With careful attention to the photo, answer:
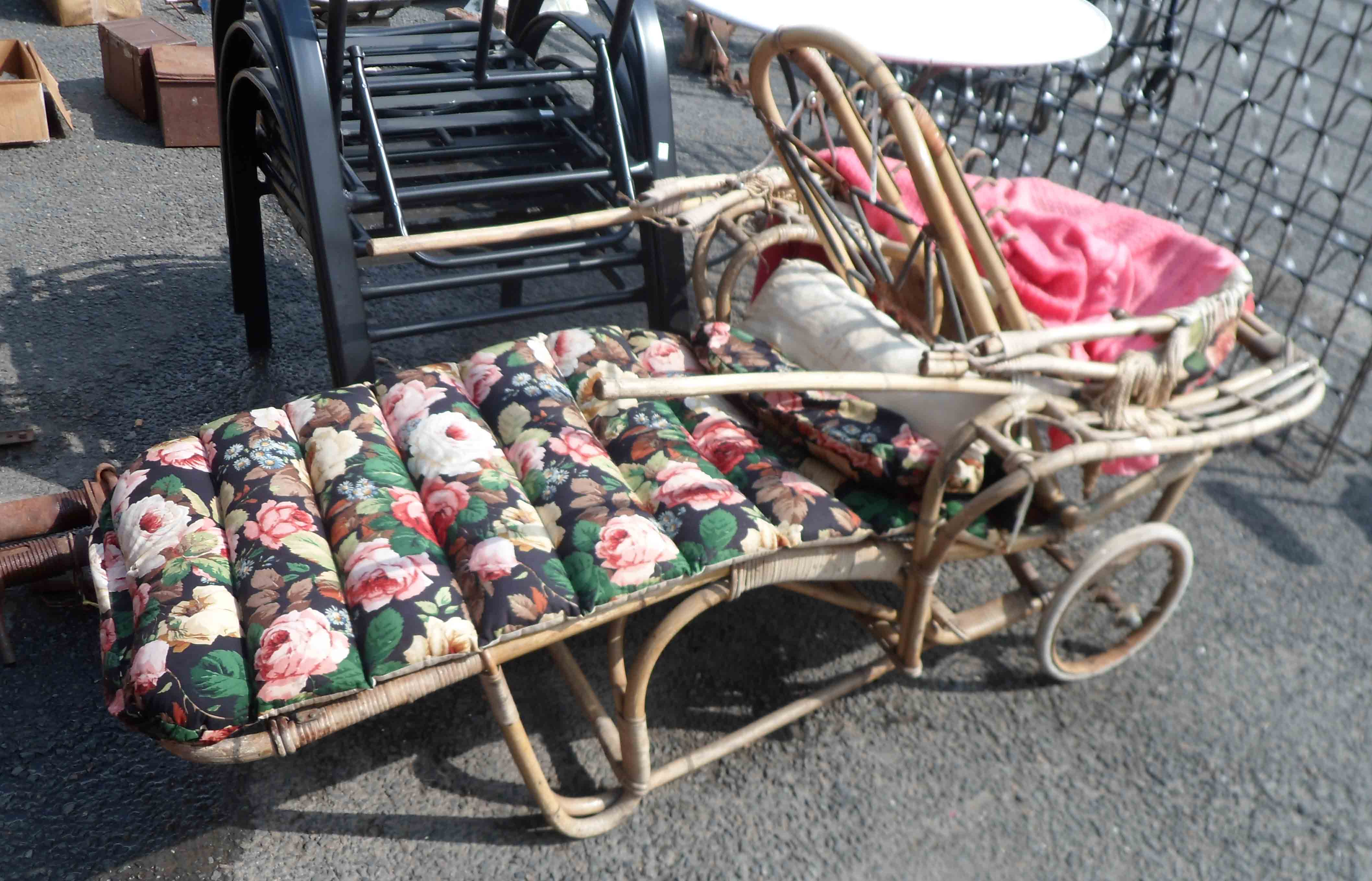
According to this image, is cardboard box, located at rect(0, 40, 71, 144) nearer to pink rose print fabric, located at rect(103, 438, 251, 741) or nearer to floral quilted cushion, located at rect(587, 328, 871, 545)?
pink rose print fabric, located at rect(103, 438, 251, 741)

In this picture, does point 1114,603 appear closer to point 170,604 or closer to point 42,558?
point 170,604

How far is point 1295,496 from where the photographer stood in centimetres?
290

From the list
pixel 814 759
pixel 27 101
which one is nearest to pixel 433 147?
pixel 814 759

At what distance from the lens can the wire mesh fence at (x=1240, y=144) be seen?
3092 mm

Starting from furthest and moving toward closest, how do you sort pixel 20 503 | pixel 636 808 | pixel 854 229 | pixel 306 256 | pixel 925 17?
1. pixel 306 256
2. pixel 925 17
3. pixel 854 229
4. pixel 20 503
5. pixel 636 808

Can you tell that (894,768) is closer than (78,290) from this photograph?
Yes

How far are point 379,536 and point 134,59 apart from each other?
354cm

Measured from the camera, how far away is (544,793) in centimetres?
179

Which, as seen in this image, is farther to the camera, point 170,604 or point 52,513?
point 52,513

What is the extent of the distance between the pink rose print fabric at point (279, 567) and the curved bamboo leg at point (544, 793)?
0.20 metres

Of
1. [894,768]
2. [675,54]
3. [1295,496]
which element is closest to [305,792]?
[894,768]

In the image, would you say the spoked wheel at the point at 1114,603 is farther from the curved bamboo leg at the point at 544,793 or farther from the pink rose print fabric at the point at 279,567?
the pink rose print fabric at the point at 279,567

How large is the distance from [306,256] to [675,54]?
8.88 ft

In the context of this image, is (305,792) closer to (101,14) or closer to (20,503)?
(20,503)
